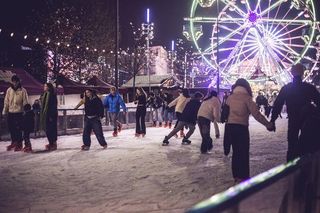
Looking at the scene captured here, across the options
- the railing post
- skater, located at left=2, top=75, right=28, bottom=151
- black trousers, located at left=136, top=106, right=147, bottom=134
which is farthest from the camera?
the railing post

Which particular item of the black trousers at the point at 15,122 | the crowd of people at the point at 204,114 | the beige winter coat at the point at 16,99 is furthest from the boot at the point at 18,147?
the beige winter coat at the point at 16,99

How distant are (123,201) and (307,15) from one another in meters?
21.1

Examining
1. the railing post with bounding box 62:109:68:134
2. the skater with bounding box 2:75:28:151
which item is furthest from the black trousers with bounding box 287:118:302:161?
the railing post with bounding box 62:109:68:134

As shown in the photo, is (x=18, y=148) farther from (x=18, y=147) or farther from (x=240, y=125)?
(x=240, y=125)

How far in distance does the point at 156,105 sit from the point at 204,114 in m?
9.60

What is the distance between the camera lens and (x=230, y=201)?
197 centimetres

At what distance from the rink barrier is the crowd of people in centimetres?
219

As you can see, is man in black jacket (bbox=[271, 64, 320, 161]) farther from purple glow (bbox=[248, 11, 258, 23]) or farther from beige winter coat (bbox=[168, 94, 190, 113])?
purple glow (bbox=[248, 11, 258, 23])

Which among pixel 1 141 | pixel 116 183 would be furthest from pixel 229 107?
pixel 1 141

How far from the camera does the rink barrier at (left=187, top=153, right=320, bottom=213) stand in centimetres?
194

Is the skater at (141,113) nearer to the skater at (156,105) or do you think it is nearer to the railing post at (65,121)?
the railing post at (65,121)

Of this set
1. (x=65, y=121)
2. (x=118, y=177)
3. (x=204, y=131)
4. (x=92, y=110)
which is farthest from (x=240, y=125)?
(x=65, y=121)

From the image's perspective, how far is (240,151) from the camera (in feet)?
21.6

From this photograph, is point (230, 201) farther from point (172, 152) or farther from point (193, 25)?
point (193, 25)
